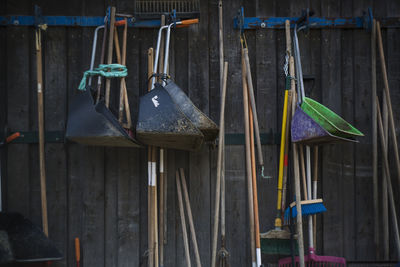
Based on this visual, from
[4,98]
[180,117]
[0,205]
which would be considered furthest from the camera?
[4,98]

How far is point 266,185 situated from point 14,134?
6.94 ft

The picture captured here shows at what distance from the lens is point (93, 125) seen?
2564 millimetres

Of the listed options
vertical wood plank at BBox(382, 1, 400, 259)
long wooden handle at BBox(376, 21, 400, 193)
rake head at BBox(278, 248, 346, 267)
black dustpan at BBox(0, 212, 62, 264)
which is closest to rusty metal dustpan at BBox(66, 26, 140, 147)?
black dustpan at BBox(0, 212, 62, 264)

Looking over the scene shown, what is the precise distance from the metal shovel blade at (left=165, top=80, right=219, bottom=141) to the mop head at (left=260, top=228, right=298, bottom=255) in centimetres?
92

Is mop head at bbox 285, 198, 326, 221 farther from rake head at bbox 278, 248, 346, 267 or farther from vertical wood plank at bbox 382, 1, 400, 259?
vertical wood plank at bbox 382, 1, 400, 259

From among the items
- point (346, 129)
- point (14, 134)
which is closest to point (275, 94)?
point (346, 129)

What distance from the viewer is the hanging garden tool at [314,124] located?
8.56 feet

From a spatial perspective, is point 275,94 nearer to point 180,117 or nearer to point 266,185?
point 266,185

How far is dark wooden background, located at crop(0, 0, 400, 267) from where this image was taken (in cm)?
305

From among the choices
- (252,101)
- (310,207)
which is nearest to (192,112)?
(252,101)

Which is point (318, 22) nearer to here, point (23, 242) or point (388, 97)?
point (388, 97)

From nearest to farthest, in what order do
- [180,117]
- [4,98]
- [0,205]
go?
→ [180,117], [0,205], [4,98]

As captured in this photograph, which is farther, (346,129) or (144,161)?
(144,161)

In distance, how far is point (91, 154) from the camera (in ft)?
10.0
